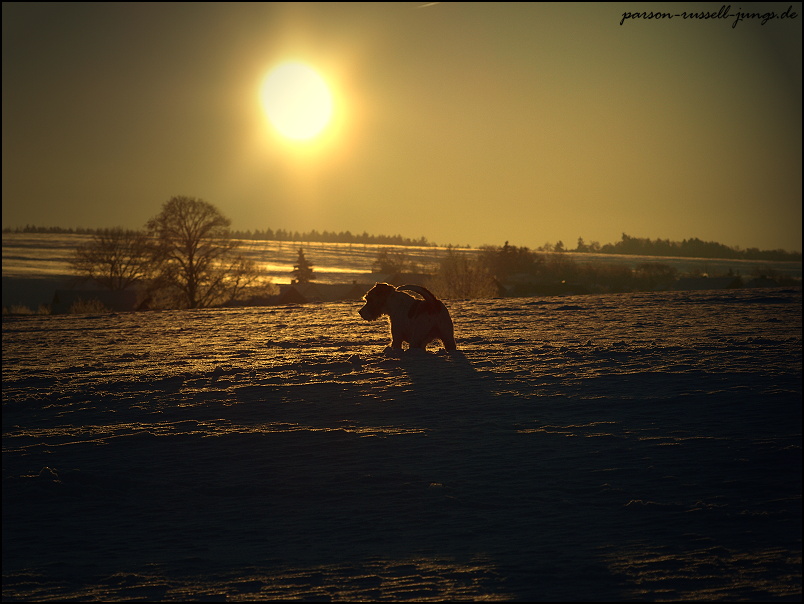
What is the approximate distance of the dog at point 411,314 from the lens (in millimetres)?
12711

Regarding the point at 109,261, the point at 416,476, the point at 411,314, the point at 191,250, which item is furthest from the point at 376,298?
the point at 109,261

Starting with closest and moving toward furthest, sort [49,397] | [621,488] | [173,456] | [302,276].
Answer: [621,488]
[173,456]
[49,397]
[302,276]

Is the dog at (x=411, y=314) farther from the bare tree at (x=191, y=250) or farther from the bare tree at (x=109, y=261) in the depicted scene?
the bare tree at (x=109, y=261)

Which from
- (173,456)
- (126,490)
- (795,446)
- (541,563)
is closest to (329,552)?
(541,563)

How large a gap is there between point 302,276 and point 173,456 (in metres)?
114

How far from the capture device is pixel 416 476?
6.40m

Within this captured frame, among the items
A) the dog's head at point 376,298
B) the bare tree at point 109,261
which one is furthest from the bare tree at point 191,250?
the dog's head at point 376,298

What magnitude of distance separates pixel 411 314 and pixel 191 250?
4699cm

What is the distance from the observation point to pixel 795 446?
657 cm

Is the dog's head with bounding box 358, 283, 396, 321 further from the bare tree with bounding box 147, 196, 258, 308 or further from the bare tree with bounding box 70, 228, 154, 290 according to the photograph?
the bare tree with bounding box 70, 228, 154, 290

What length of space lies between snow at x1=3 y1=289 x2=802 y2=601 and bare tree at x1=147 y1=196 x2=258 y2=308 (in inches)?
1758

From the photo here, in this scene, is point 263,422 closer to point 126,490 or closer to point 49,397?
point 126,490

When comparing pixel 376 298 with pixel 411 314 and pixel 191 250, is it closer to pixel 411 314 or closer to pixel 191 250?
→ pixel 411 314

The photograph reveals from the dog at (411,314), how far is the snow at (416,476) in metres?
0.45
